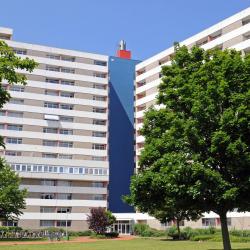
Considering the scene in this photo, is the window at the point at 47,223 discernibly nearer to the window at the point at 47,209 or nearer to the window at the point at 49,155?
the window at the point at 47,209

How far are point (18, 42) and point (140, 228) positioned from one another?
43.5 metres

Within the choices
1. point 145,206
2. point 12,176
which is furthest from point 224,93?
point 12,176

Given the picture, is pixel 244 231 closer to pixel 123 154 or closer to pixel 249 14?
pixel 249 14

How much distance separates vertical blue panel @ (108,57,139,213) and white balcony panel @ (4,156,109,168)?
556 cm

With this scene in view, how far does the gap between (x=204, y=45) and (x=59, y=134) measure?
33.0m

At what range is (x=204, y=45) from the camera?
81.9 m

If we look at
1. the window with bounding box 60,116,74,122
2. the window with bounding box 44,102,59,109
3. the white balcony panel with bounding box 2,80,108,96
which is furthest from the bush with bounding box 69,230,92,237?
the white balcony panel with bounding box 2,80,108,96

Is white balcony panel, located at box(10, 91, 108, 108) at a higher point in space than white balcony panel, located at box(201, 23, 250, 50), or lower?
lower

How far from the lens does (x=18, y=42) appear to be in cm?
9081

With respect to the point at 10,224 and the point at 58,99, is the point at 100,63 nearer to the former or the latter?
the point at 58,99

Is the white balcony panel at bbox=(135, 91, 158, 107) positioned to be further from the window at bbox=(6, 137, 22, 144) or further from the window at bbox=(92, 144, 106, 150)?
the window at bbox=(6, 137, 22, 144)

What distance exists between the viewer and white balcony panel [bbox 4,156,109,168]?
276ft

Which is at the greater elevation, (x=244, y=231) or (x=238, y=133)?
(x=238, y=133)

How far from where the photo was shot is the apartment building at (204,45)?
2904 inches
